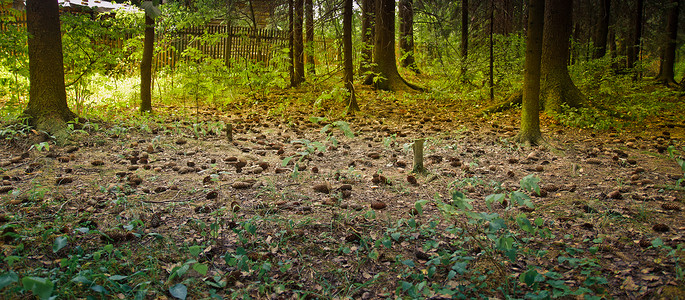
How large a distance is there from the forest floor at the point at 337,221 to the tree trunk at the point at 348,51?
255 centimetres

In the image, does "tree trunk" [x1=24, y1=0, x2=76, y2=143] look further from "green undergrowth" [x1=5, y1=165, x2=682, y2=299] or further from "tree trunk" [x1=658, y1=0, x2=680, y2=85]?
"tree trunk" [x1=658, y1=0, x2=680, y2=85]

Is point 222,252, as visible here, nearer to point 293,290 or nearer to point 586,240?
point 293,290

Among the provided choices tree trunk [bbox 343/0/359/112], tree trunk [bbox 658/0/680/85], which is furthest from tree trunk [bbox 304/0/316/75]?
tree trunk [bbox 658/0/680/85]

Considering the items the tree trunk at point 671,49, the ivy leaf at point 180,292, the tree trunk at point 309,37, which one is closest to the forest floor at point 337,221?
the ivy leaf at point 180,292

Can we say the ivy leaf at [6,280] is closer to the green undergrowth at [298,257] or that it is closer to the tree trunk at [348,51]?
the green undergrowth at [298,257]

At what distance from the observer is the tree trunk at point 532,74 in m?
4.68

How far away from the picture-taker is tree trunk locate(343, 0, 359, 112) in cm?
669

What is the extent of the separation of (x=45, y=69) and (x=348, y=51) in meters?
4.25

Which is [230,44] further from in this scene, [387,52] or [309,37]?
[387,52]

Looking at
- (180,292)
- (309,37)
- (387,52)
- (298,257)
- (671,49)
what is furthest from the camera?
(671,49)

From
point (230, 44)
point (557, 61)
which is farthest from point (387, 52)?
point (230, 44)

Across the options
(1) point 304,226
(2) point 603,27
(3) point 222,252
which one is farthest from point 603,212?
(2) point 603,27

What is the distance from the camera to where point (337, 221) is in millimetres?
2717

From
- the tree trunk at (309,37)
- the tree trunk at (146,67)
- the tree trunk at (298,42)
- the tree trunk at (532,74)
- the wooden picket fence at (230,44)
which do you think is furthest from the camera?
the wooden picket fence at (230,44)
